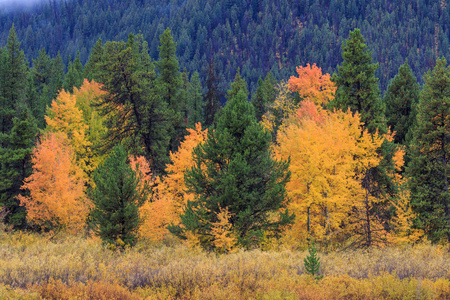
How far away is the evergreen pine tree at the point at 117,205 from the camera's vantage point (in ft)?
65.1

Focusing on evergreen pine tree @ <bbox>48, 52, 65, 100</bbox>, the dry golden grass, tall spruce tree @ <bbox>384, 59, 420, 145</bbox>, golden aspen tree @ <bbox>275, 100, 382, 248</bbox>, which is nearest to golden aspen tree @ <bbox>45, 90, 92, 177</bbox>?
golden aspen tree @ <bbox>275, 100, 382, 248</bbox>

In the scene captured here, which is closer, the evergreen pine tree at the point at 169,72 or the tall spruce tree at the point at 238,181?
the tall spruce tree at the point at 238,181

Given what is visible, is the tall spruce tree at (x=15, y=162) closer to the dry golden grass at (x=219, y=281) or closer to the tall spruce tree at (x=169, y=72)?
the tall spruce tree at (x=169, y=72)

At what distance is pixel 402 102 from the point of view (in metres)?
41.9

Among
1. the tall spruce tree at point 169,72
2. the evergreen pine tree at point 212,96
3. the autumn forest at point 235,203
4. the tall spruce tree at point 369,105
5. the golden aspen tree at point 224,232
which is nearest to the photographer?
the autumn forest at point 235,203

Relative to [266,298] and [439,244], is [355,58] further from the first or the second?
[266,298]

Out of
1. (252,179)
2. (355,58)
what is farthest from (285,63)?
(252,179)

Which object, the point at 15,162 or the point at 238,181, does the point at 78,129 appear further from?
the point at 238,181

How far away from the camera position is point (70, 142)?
34.6 m

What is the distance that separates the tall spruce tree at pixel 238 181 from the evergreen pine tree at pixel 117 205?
8.42ft

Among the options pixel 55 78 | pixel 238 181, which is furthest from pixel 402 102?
pixel 55 78

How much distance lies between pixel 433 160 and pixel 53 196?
28345mm

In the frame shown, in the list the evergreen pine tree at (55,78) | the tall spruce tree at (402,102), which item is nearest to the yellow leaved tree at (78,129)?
the evergreen pine tree at (55,78)

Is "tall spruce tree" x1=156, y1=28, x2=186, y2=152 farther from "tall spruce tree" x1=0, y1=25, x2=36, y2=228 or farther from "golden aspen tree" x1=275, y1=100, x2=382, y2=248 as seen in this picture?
"golden aspen tree" x1=275, y1=100, x2=382, y2=248
